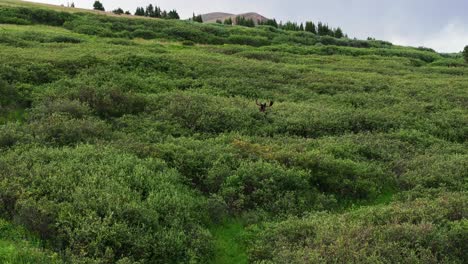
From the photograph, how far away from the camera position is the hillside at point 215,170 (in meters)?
8.42

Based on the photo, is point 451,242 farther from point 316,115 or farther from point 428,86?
point 428,86

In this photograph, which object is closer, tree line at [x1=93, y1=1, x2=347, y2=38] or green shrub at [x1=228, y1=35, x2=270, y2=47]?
green shrub at [x1=228, y1=35, x2=270, y2=47]

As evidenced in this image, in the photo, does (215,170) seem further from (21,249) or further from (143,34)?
(143,34)

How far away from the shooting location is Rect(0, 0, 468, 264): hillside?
842 cm

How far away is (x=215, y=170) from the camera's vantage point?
12.0 meters

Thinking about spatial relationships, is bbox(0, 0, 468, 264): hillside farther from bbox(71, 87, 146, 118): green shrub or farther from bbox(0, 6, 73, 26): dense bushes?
bbox(0, 6, 73, 26): dense bushes

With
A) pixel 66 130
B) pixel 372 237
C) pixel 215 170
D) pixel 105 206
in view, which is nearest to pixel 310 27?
pixel 66 130

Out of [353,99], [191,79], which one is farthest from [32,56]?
[353,99]

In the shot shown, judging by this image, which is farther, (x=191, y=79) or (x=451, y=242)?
(x=191, y=79)

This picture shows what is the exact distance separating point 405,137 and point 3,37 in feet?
87.8

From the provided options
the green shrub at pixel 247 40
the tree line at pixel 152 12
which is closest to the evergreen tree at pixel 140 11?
the tree line at pixel 152 12

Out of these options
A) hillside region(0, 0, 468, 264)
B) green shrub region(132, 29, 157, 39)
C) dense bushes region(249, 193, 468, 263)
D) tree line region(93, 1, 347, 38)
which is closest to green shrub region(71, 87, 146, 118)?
hillside region(0, 0, 468, 264)

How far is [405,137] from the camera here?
55.5ft

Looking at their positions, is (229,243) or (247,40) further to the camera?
(247,40)
